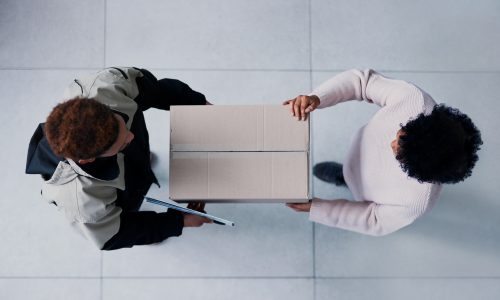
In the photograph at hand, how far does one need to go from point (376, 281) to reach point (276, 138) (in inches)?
40.7

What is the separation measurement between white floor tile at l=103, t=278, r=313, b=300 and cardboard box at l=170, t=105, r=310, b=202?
803mm

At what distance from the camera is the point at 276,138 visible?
1.27 meters

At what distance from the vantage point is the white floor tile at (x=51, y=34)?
80.6 inches

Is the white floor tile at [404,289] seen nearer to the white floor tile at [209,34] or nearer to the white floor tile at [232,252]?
the white floor tile at [232,252]

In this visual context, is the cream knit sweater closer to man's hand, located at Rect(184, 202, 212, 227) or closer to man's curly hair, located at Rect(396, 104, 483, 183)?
man's curly hair, located at Rect(396, 104, 483, 183)

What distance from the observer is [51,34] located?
206cm

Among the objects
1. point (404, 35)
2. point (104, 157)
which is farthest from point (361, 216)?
point (404, 35)

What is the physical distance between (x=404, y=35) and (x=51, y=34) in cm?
163

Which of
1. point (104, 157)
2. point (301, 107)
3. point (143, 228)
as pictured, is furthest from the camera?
point (143, 228)

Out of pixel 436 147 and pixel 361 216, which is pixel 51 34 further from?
pixel 436 147

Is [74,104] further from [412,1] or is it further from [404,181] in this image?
[412,1]

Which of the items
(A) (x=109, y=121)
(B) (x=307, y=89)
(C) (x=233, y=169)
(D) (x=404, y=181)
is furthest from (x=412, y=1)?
(A) (x=109, y=121)

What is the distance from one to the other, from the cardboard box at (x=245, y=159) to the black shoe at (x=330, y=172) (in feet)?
2.27

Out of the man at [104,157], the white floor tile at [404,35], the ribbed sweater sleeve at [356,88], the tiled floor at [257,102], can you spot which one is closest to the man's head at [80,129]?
the man at [104,157]
